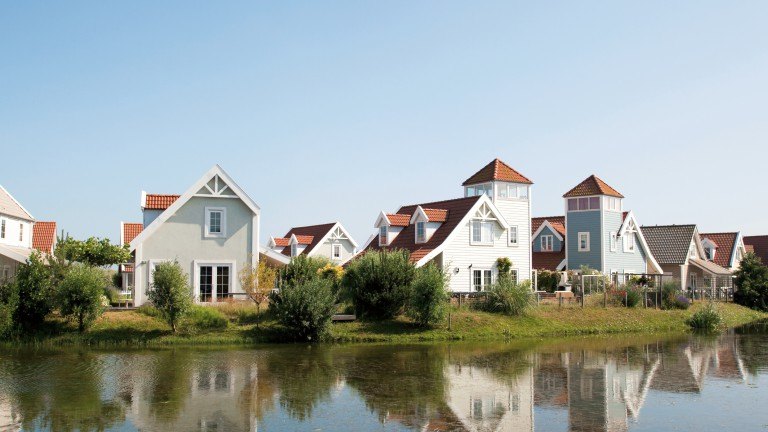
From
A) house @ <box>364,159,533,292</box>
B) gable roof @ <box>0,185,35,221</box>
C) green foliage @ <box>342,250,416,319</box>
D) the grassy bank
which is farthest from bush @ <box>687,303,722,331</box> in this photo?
gable roof @ <box>0,185,35,221</box>

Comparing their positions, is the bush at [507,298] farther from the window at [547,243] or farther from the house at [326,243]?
the house at [326,243]

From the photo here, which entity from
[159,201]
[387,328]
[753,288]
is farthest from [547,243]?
[159,201]

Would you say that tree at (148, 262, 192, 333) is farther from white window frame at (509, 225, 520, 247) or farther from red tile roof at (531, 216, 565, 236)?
red tile roof at (531, 216, 565, 236)

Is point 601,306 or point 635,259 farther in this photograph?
point 635,259

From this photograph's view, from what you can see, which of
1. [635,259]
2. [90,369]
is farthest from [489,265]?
[90,369]

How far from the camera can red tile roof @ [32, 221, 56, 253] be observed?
50.5 meters

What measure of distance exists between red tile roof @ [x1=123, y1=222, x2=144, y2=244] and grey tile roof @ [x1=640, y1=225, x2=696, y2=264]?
39.9 m

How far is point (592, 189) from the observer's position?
52.2 metres

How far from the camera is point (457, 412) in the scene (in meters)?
A: 16.3

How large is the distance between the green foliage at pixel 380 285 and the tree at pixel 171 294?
7878mm

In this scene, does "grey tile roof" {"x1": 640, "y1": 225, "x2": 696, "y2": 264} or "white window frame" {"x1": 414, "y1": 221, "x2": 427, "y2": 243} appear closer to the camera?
"white window frame" {"x1": 414, "y1": 221, "x2": 427, "y2": 243}

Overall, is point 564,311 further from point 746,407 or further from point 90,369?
point 90,369

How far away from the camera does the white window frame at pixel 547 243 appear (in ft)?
180

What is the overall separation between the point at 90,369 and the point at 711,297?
138 feet
